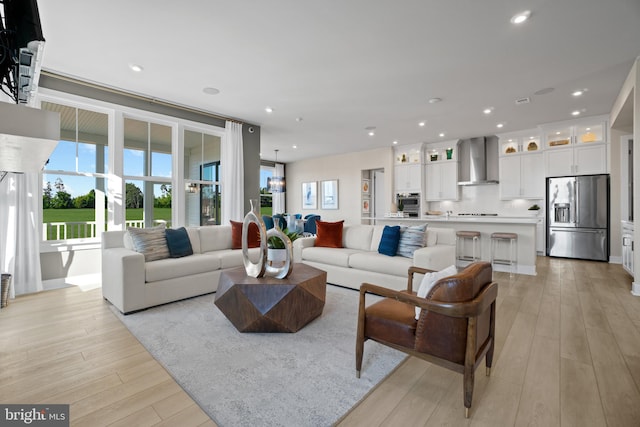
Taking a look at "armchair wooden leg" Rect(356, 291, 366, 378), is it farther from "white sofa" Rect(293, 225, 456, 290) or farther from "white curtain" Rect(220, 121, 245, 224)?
"white curtain" Rect(220, 121, 245, 224)

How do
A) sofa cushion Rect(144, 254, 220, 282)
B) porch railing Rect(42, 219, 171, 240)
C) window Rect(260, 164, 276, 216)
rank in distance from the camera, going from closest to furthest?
sofa cushion Rect(144, 254, 220, 282), porch railing Rect(42, 219, 171, 240), window Rect(260, 164, 276, 216)

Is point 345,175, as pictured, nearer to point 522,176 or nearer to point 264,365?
point 522,176

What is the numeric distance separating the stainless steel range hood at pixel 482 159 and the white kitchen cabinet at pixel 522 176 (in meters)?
0.32

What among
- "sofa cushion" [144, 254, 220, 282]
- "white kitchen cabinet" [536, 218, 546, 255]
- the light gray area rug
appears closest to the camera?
the light gray area rug

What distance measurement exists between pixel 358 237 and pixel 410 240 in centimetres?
88

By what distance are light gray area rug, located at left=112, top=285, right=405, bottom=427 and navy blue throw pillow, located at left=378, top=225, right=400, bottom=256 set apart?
3.55ft

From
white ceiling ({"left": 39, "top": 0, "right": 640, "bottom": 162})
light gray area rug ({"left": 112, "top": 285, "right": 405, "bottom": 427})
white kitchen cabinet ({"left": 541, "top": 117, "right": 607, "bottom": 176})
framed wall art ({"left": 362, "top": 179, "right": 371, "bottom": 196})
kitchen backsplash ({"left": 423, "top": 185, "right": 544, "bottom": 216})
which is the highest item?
white ceiling ({"left": 39, "top": 0, "right": 640, "bottom": 162})

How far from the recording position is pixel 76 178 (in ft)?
14.2

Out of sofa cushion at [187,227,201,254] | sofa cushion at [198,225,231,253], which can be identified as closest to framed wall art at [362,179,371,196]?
sofa cushion at [198,225,231,253]

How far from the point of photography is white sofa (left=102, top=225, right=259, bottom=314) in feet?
9.84

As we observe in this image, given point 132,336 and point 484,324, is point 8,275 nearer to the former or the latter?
point 132,336

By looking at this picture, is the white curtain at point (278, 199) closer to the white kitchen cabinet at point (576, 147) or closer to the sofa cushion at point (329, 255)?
the sofa cushion at point (329, 255)

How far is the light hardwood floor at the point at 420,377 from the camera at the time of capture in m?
1.56

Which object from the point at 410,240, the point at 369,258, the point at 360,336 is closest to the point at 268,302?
the point at 360,336
